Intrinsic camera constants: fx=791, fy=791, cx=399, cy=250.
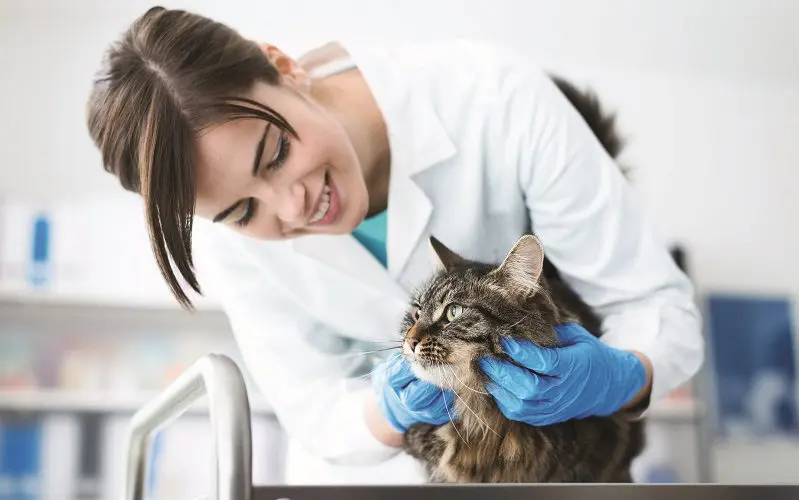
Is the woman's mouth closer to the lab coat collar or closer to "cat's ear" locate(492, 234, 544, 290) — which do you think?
the lab coat collar

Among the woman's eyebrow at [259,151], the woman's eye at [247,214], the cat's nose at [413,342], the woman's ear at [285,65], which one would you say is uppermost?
the woman's ear at [285,65]

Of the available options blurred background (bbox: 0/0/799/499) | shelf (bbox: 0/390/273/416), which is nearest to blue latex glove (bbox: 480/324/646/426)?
blurred background (bbox: 0/0/799/499)

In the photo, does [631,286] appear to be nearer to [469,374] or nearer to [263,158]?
[469,374]

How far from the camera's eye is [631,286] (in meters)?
0.95

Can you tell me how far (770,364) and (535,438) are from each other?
2.49m

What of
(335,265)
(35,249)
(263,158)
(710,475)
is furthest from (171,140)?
(710,475)

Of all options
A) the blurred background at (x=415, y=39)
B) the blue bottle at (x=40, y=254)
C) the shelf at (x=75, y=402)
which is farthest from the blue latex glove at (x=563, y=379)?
the blue bottle at (x=40, y=254)

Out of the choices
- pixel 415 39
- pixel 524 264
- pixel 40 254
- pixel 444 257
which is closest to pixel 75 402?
pixel 40 254

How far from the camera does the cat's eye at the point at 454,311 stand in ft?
2.57

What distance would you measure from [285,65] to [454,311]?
38 cm

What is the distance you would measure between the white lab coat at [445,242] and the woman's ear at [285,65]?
0.32 ft

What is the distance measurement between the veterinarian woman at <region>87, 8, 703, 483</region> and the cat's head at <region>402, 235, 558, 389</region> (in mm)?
35

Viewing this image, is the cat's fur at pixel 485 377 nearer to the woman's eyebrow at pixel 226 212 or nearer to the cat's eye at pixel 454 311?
the cat's eye at pixel 454 311

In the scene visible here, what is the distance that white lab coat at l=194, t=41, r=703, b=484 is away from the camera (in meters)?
0.95
